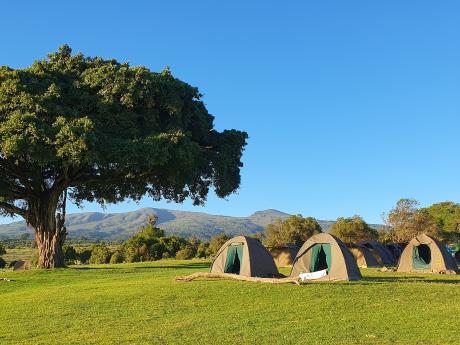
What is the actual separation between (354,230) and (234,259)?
134ft

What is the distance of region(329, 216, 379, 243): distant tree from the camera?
61.2 m

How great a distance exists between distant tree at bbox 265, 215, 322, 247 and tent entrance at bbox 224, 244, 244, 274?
4031 centimetres

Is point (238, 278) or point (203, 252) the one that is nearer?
point (238, 278)

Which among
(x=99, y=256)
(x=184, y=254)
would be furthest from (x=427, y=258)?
(x=99, y=256)

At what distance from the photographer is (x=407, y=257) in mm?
29922

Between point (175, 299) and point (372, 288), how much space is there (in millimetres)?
6709

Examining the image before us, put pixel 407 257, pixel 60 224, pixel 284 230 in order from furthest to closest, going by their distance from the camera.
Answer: pixel 284 230 → pixel 60 224 → pixel 407 257

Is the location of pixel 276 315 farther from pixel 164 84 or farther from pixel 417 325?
pixel 164 84

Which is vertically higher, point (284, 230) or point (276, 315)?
point (284, 230)

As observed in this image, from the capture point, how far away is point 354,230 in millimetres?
61375

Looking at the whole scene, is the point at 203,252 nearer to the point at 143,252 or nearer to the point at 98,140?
the point at 143,252

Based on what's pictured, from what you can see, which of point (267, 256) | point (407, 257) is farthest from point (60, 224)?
point (407, 257)

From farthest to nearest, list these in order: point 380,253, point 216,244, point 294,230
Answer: point 294,230, point 216,244, point 380,253

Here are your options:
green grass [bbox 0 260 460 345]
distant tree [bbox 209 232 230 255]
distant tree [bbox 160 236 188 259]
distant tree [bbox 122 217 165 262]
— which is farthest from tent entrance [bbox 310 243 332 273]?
distant tree [bbox 160 236 188 259]
